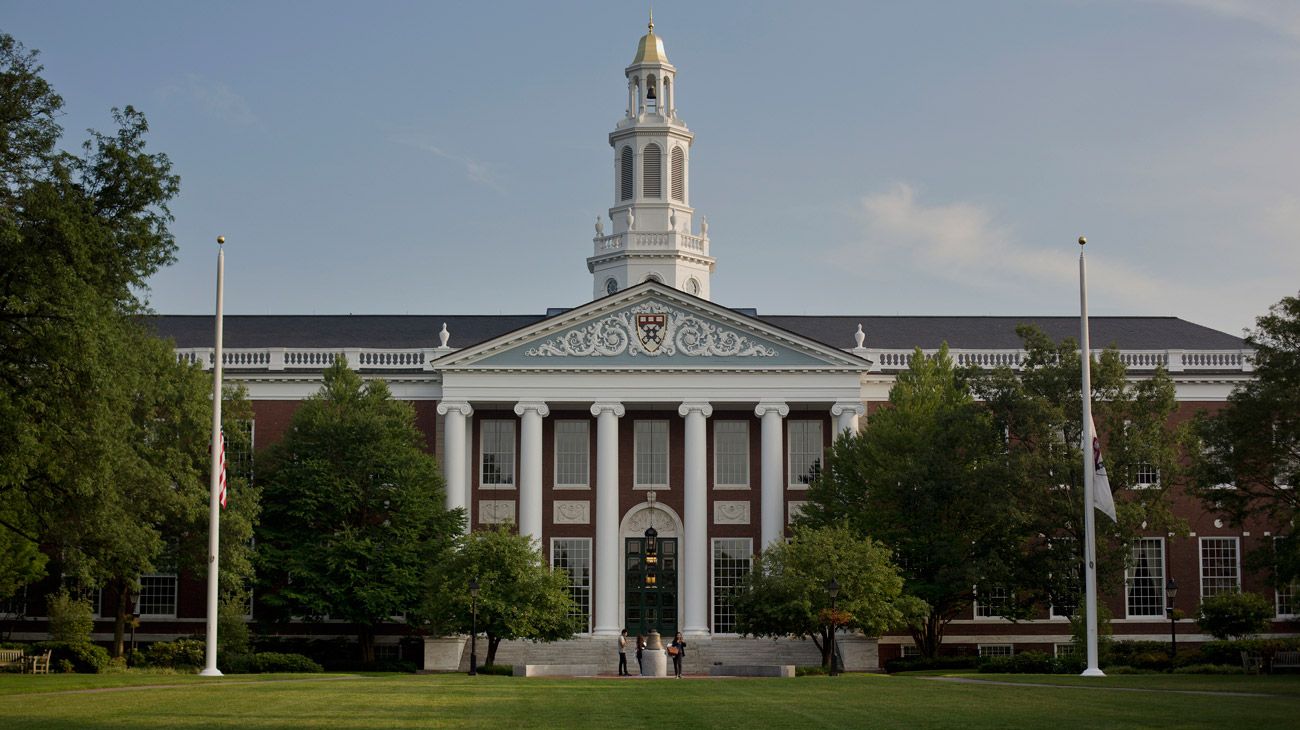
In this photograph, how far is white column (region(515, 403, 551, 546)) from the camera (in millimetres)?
68688

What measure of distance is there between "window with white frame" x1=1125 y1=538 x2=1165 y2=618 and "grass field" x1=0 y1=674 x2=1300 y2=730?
26.3m

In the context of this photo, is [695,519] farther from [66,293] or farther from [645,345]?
[66,293]

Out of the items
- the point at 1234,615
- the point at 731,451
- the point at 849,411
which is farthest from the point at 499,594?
the point at 1234,615

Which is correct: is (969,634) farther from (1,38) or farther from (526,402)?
(1,38)

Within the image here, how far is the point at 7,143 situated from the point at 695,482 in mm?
36319

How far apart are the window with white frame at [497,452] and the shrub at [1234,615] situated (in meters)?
28.1

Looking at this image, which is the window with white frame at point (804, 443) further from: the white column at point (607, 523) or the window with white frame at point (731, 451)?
the white column at point (607, 523)

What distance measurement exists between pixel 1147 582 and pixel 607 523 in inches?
880

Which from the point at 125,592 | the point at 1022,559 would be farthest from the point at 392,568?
the point at 1022,559

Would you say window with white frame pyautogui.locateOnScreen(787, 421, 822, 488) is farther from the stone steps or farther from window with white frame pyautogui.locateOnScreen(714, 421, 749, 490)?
the stone steps

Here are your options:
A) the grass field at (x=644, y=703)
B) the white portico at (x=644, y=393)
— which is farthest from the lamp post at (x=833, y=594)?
the white portico at (x=644, y=393)

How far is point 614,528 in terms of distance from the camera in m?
68.6

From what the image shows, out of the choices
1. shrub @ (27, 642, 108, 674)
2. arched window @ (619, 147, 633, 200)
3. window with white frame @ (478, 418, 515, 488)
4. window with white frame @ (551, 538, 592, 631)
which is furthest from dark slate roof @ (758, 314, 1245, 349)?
shrub @ (27, 642, 108, 674)

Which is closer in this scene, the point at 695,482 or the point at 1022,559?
the point at 1022,559
